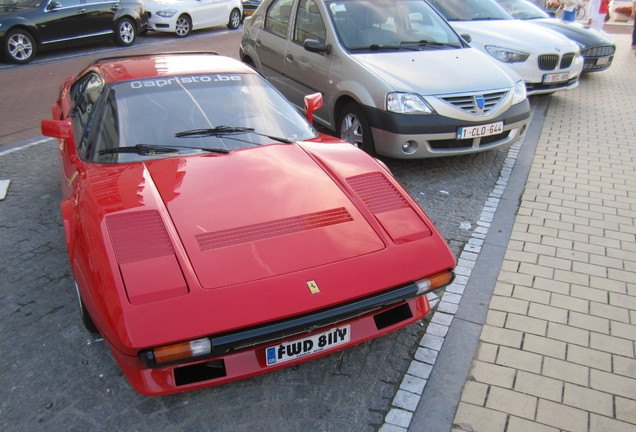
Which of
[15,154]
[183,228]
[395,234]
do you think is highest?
[183,228]

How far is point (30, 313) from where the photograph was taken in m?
3.37

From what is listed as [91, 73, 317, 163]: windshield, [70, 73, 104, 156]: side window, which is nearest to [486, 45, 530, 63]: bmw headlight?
[91, 73, 317, 163]: windshield

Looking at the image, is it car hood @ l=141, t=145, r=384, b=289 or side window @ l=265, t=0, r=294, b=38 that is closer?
car hood @ l=141, t=145, r=384, b=289

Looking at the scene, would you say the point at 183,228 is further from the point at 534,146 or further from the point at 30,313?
the point at 534,146

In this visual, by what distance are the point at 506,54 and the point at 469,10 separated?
1375 mm

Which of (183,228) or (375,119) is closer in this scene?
(183,228)

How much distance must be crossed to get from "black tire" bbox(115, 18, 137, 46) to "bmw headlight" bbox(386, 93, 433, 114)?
9.72m

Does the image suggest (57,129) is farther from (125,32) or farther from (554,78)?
(125,32)

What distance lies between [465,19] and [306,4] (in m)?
3.61

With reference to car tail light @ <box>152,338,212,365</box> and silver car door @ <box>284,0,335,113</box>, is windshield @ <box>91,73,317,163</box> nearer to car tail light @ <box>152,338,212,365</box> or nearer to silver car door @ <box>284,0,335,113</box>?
car tail light @ <box>152,338,212,365</box>

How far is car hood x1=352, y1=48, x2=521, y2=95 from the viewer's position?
214 inches

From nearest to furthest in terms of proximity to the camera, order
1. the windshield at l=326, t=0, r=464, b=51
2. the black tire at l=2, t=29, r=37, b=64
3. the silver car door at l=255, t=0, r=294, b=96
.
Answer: the windshield at l=326, t=0, r=464, b=51 → the silver car door at l=255, t=0, r=294, b=96 → the black tire at l=2, t=29, r=37, b=64

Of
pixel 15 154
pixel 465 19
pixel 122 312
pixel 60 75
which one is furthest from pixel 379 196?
pixel 60 75

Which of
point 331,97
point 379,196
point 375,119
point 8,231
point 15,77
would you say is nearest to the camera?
point 379,196
